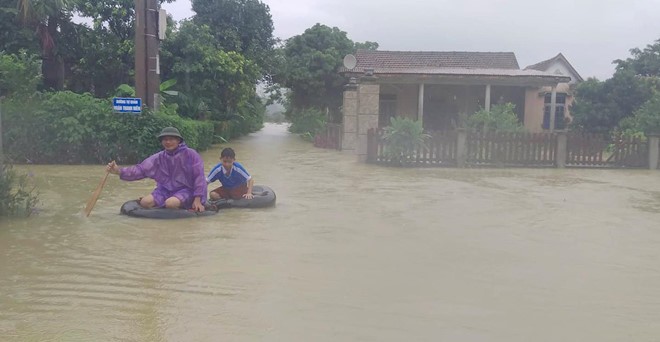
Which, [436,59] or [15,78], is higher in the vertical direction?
[436,59]

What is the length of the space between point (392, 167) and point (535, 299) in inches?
464

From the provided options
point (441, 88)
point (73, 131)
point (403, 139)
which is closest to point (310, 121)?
point (441, 88)

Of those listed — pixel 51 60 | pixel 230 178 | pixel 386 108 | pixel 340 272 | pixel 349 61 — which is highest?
pixel 349 61

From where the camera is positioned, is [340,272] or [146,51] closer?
[340,272]

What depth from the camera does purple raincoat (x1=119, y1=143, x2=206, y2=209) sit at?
27.8ft

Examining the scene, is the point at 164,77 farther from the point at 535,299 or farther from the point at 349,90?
the point at 535,299

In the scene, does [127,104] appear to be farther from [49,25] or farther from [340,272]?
[340,272]

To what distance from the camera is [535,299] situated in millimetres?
5062

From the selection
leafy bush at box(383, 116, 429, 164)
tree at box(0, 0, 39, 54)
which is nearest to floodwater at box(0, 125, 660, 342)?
leafy bush at box(383, 116, 429, 164)

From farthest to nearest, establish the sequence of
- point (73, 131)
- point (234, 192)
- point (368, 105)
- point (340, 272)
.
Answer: point (368, 105) < point (73, 131) < point (234, 192) < point (340, 272)

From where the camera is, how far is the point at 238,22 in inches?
1271

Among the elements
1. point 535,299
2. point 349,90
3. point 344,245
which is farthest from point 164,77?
point 535,299

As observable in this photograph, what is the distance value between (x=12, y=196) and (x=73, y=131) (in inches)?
326

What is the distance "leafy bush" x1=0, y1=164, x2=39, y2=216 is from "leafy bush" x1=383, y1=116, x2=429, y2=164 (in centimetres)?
1013
